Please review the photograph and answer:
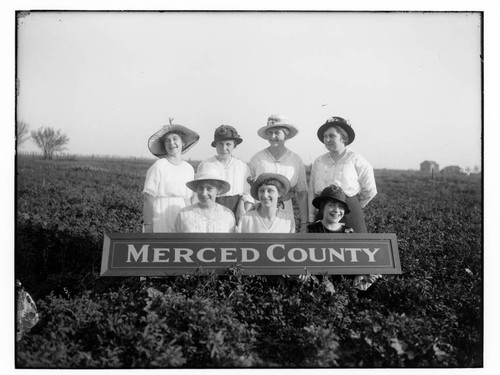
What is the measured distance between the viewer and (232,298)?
6160 mm

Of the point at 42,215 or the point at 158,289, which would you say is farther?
the point at 42,215

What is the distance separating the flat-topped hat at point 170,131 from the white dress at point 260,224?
1.13 metres

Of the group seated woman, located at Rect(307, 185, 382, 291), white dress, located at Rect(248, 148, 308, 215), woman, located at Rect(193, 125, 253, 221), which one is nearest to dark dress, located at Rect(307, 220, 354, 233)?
seated woman, located at Rect(307, 185, 382, 291)

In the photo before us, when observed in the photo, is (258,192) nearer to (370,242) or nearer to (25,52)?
(370,242)

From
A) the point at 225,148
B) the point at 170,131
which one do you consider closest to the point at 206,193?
the point at 225,148

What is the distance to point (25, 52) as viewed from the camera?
7.16 metres

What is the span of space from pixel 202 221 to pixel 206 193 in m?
0.33

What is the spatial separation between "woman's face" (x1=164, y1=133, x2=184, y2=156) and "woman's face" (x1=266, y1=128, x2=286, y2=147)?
1.10 meters

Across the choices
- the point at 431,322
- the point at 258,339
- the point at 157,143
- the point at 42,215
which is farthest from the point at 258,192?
the point at 42,215

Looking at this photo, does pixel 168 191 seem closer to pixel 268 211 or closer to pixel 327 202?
pixel 268 211

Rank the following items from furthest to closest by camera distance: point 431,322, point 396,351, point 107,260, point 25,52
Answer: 1. point 25,52
2. point 107,260
3. point 431,322
4. point 396,351

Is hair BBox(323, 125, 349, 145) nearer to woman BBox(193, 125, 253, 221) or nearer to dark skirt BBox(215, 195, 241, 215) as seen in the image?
woman BBox(193, 125, 253, 221)

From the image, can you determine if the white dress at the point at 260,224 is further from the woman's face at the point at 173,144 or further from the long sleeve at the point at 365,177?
the woman's face at the point at 173,144

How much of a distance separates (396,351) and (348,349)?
0.46m
